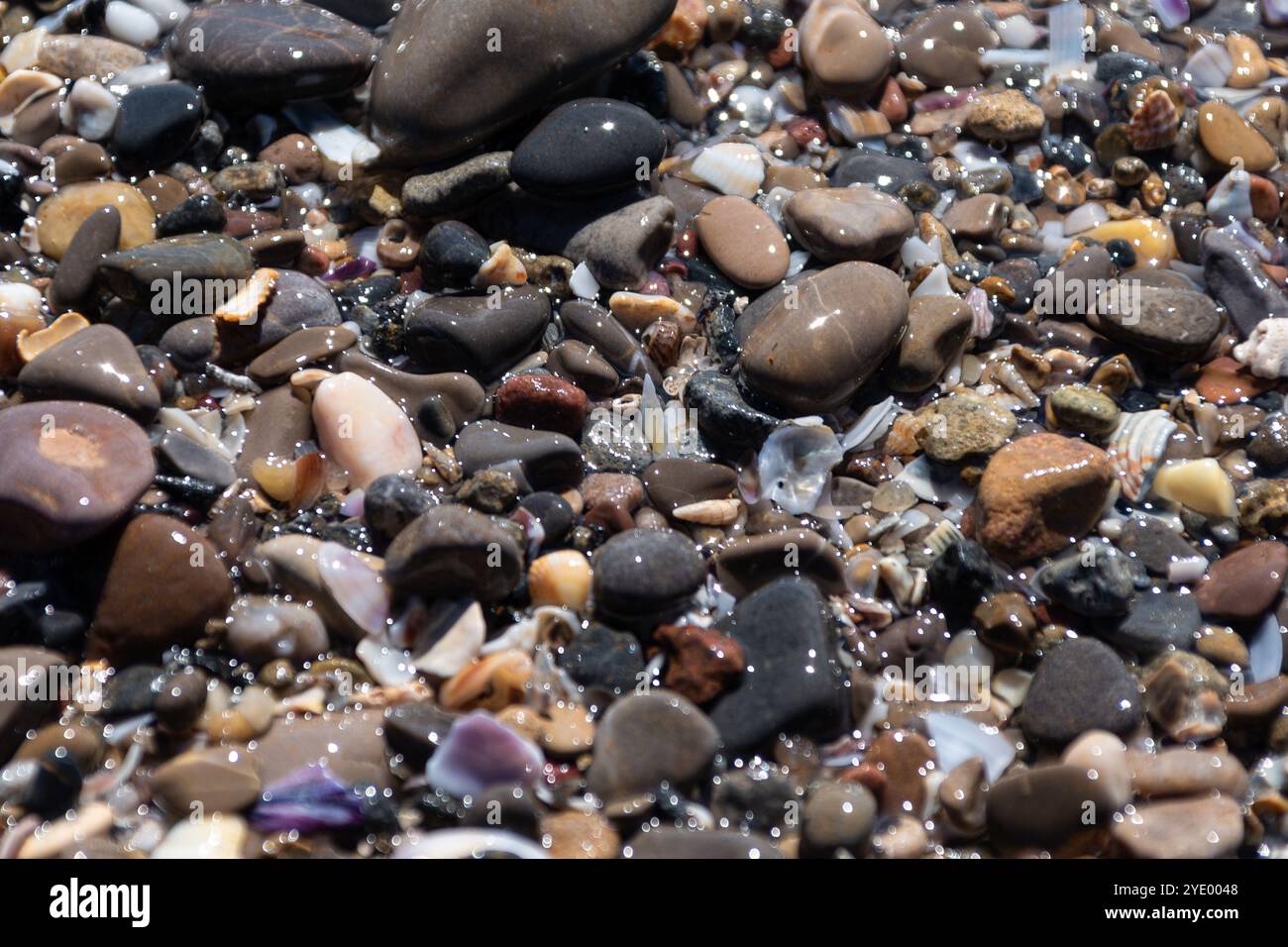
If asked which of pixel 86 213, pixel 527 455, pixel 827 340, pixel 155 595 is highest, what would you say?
pixel 827 340

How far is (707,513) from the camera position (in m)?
3.57

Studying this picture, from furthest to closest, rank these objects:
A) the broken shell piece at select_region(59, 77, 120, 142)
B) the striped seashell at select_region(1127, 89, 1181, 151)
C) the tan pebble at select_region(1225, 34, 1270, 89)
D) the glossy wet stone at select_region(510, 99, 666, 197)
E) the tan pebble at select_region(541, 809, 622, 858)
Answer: the tan pebble at select_region(1225, 34, 1270, 89) < the striped seashell at select_region(1127, 89, 1181, 151) < the broken shell piece at select_region(59, 77, 120, 142) < the glossy wet stone at select_region(510, 99, 666, 197) < the tan pebble at select_region(541, 809, 622, 858)

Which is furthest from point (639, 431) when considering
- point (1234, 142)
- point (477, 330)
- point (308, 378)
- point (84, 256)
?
point (1234, 142)

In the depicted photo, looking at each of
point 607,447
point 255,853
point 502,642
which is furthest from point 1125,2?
point 255,853

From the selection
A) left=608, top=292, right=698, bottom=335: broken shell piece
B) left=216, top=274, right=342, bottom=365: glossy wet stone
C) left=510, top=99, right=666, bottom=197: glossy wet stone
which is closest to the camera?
left=216, top=274, right=342, bottom=365: glossy wet stone

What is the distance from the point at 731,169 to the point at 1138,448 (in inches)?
78.8

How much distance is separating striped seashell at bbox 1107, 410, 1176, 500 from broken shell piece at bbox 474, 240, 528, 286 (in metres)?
2.35

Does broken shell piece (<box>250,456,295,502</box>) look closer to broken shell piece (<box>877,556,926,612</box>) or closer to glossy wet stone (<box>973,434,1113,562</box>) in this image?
broken shell piece (<box>877,556,926,612</box>)

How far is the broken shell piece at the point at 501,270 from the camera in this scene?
13.2 ft

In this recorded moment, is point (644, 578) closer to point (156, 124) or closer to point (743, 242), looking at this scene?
point (743, 242)

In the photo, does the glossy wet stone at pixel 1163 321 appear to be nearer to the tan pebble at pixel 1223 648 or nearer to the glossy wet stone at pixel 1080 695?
the tan pebble at pixel 1223 648

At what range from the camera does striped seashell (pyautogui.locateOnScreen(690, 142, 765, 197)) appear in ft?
14.5

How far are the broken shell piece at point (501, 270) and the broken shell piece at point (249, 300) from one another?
79cm

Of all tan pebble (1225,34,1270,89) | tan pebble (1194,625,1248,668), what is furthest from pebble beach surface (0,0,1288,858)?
tan pebble (1225,34,1270,89)
